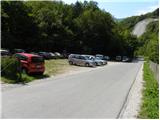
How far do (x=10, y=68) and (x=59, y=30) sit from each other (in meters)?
51.1

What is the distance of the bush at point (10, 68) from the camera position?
932 inches

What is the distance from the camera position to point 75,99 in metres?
15.8

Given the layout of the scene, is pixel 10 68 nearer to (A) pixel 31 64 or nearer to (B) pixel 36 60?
(A) pixel 31 64

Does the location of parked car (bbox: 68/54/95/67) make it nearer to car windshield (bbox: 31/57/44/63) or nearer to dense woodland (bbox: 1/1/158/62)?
dense woodland (bbox: 1/1/158/62)

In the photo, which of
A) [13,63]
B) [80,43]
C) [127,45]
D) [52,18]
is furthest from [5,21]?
[127,45]

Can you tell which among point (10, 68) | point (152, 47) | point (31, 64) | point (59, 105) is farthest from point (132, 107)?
point (152, 47)

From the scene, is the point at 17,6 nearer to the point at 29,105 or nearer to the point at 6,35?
the point at 6,35

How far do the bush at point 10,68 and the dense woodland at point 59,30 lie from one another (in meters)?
34.9

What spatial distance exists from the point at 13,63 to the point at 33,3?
65786 mm

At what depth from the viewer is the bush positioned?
2367 cm

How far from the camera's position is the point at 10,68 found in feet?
77.8

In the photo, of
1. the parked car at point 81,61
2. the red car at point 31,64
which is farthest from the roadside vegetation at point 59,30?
the red car at point 31,64

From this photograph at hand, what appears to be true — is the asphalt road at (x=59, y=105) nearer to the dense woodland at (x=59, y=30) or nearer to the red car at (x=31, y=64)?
the red car at (x=31, y=64)

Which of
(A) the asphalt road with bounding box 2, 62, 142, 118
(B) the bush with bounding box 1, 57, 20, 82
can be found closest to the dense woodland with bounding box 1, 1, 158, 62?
(B) the bush with bounding box 1, 57, 20, 82
